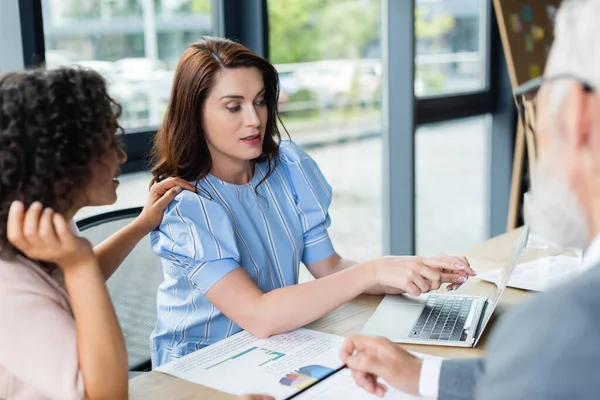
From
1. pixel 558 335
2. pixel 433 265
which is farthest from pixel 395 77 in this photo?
pixel 558 335

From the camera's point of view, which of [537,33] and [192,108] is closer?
→ [192,108]

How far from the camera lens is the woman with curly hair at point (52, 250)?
3.23 ft

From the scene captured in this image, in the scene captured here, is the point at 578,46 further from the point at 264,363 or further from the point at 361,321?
the point at 361,321

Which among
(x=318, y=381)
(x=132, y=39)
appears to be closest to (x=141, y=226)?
(x=318, y=381)

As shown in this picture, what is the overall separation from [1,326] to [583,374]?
736mm

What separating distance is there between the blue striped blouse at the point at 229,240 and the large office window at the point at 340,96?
1.09 meters

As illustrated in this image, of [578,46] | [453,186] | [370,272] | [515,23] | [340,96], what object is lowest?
[453,186]

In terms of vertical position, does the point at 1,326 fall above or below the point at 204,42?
A: below

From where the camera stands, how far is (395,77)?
322 cm

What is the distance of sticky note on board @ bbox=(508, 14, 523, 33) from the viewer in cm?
338

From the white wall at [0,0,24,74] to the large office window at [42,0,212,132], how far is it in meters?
0.16

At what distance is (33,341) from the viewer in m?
0.98

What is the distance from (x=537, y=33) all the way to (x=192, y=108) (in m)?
2.50

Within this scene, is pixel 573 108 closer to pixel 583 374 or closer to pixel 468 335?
pixel 583 374
